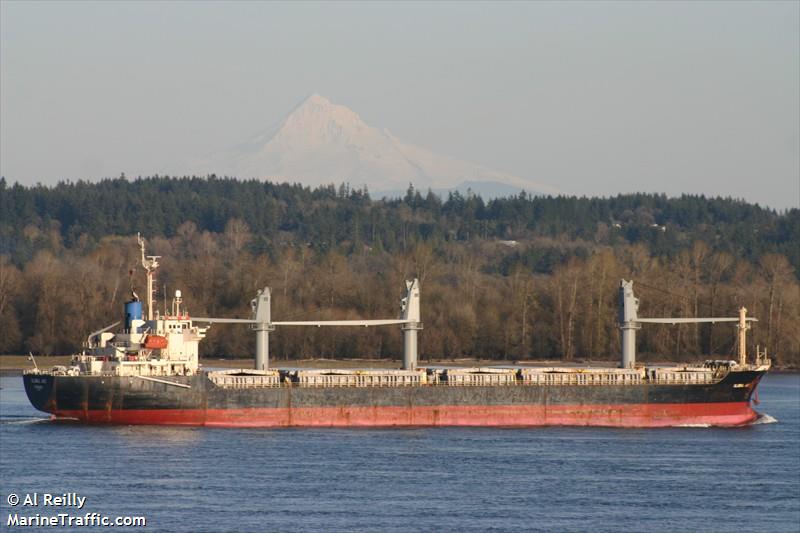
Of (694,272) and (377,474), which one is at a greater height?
(694,272)

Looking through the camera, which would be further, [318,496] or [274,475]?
[274,475]

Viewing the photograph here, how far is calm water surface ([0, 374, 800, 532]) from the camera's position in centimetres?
5184

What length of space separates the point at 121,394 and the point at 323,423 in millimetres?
10820

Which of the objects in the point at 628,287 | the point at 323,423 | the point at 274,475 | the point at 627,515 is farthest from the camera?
the point at 628,287

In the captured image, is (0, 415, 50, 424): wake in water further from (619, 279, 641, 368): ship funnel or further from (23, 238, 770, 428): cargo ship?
(619, 279, 641, 368): ship funnel

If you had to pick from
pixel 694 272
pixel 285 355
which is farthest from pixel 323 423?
pixel 694 272

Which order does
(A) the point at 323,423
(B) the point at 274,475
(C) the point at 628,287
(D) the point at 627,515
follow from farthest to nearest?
(C) the point at 628,287 → (A) the point at 323,423 → (B) the point at 274,475 → (D) the point at 627,515

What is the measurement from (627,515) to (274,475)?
49.4 feet

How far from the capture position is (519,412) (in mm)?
79938

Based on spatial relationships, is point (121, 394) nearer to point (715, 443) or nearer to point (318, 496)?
point (318, 496)

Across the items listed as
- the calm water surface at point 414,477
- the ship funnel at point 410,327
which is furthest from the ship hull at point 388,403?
the ship funnel at point 410,327

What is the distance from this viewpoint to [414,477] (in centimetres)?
5984

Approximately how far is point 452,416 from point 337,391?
21.2 feet

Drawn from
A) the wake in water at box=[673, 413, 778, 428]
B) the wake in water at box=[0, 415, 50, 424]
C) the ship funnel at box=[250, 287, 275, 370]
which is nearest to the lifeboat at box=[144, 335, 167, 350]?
the wake in water at box=[0, 415, 50, 424]
